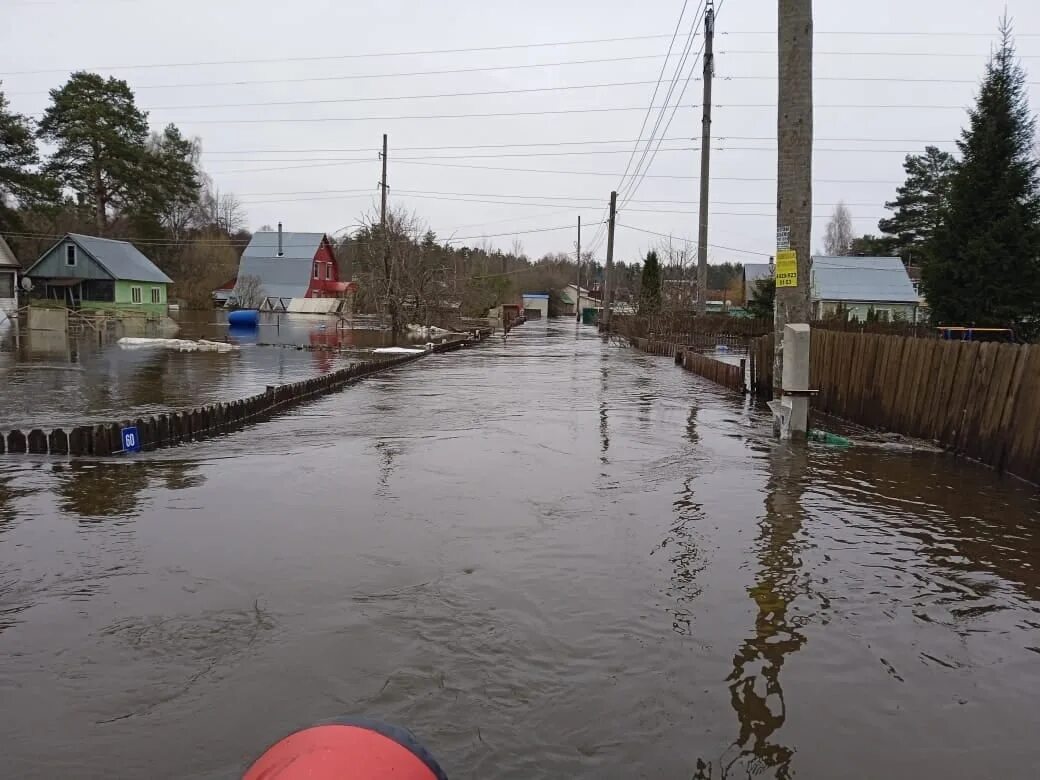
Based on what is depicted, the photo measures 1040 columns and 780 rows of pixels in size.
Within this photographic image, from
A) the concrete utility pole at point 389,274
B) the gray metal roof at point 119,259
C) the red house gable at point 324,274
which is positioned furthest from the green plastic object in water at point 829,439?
the red house gable at point 324,274

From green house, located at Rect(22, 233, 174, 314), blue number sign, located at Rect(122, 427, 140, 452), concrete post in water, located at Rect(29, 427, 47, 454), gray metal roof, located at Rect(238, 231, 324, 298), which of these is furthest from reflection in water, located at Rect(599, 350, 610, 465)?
gray metal roof, located at Rect(238, 231, 324, 298)

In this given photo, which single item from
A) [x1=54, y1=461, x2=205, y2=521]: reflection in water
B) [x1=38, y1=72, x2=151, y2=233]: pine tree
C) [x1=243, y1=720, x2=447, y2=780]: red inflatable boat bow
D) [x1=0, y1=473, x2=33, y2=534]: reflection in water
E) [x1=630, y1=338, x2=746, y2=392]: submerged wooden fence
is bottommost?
[x1=0, y1=473, x2=33, y2=534]: reflection in water

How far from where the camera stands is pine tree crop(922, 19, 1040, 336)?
2458 centimetres

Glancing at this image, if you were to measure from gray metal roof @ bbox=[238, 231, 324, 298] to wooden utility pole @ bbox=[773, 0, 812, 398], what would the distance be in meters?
63.9

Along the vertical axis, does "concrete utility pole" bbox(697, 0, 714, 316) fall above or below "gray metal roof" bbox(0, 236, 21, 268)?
above

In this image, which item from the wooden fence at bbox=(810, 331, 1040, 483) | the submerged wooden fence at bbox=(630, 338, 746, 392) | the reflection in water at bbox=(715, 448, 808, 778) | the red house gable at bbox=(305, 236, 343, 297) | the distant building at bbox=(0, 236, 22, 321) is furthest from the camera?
the red house gable at bbox=(305, 236, 343, 297)

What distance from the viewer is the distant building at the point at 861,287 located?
4581 centimetres

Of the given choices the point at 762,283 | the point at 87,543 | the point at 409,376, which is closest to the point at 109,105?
the point at 762,283

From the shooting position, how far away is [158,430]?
9.39 m

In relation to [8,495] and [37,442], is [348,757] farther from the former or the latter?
[37,442]

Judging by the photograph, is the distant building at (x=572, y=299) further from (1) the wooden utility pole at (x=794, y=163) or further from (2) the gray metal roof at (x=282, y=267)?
(1) the wooden utility pole at (x=794, y=163)

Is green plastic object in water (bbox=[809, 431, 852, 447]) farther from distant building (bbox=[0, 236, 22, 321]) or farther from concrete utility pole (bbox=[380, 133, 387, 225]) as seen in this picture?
distant building (bbox=[0, 236, 22, 321])

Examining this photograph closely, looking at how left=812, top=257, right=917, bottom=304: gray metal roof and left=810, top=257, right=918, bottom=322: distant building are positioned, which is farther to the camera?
left=812, top=257, right=917, bottom=304: gray metal roof

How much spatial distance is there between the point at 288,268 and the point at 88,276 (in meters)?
21.8
